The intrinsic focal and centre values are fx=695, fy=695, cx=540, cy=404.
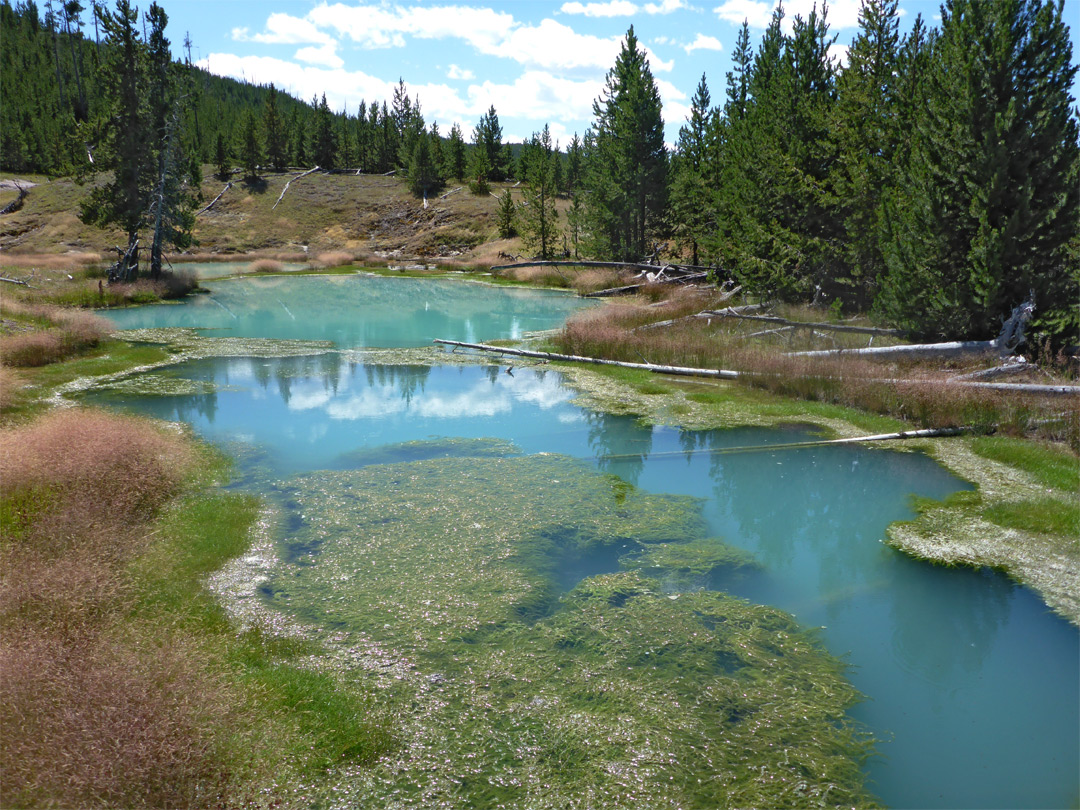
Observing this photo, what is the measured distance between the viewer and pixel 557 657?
680 centimetres

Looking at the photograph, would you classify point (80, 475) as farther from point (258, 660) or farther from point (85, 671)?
point (85, 671)

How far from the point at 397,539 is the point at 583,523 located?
8.66 ft

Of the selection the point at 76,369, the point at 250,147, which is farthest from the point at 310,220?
the point at 76,369

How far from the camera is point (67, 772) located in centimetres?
433

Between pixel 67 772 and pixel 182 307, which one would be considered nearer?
pixel 67 772

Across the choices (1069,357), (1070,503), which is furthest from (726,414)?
(1069,357)

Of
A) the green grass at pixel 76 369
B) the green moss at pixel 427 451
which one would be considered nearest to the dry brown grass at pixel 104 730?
the green moss at pixel 427 451

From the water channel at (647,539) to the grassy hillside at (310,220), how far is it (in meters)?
47.5

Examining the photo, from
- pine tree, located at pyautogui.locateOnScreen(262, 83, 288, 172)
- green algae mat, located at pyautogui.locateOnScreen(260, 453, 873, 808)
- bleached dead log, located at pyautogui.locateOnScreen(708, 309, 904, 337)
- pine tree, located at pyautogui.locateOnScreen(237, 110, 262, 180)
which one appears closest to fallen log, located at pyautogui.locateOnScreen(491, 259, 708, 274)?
bleached dead log, located at pyautogui.locateOnScreen(708, 309, 904, 337)

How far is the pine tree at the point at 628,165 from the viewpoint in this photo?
40.5 m

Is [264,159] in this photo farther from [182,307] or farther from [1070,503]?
[1070,503]

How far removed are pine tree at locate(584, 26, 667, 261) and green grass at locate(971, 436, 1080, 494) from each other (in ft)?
105

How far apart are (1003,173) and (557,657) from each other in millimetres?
15743

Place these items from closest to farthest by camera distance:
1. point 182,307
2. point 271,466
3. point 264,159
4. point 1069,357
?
point 271,466, point 1069,357, point 182,307, point 264,159
